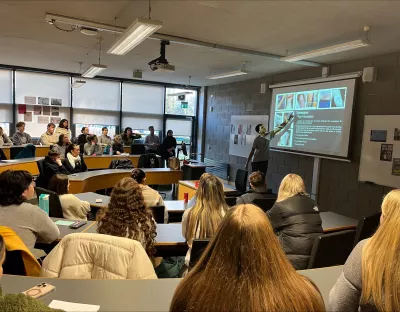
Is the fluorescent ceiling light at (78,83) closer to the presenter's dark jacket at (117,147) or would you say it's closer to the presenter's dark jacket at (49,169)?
the presenter's dark jacket at (117,147)

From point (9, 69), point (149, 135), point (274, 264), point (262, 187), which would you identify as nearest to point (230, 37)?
point (262, 187)

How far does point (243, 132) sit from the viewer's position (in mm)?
8469

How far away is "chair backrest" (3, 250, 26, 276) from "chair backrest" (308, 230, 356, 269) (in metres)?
1.78

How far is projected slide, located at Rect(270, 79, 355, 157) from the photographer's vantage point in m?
5.55

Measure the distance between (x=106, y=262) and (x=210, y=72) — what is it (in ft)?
22.3

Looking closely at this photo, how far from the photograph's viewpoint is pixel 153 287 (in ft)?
4.64

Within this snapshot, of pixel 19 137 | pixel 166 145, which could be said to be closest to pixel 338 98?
pixel 166 145

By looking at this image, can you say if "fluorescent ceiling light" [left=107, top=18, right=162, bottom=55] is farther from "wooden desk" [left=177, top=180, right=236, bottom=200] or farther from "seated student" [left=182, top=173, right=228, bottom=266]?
"wooden desk" [left=177, top=180, right=236, bottom=200]

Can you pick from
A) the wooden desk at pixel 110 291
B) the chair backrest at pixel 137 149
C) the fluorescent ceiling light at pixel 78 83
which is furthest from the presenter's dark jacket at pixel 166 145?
the wooden desk at pixel 110 291

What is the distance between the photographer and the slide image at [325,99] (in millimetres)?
5809

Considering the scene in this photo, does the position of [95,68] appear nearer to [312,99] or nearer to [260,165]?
[260,165]

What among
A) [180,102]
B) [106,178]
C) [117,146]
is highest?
[180,102]

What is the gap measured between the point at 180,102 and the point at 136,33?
683cm

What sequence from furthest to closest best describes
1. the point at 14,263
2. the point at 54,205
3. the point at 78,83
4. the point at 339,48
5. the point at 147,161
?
the point at 78,83, the point at 147,161, the point at 339,48, the point at 54,205, the point at 14,263
